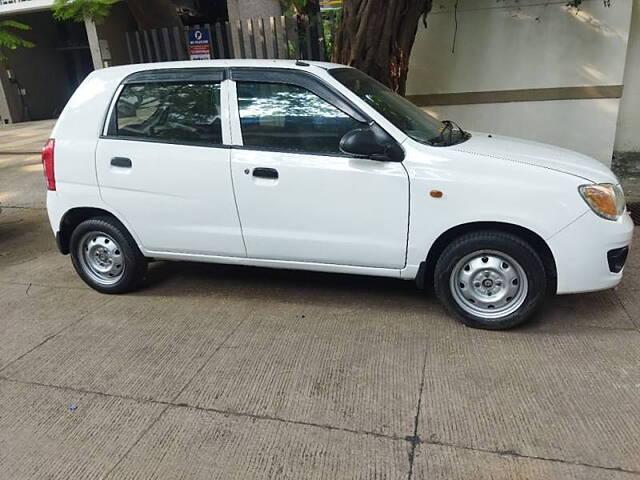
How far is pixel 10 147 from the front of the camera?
541 inches

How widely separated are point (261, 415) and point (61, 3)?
7735mm

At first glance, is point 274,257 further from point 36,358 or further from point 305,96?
point 36,358

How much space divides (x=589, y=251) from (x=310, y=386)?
1.98m

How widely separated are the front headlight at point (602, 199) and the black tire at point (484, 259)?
1.53 feet

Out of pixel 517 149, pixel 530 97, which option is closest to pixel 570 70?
pixel 530 97

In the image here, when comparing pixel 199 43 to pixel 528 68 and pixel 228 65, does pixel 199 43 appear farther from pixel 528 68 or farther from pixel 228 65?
pixel 528 68

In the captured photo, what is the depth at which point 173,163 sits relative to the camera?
413cm

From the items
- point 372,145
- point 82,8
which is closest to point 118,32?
point 82,8

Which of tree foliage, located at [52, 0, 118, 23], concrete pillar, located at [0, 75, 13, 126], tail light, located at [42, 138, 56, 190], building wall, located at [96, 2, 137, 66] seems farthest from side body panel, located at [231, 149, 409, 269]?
concrete pillar, located at [0, 75, 13, 126]

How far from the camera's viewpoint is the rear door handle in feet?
14.0

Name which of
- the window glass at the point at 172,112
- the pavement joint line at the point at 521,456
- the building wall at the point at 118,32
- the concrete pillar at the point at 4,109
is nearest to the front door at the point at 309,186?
the window glass at the point at 172,112

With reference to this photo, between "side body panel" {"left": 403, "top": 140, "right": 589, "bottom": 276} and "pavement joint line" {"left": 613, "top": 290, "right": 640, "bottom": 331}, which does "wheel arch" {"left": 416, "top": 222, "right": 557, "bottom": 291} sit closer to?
"side body panel" {"left": 403, "top": 140, "right": 589, "bottom": 276}

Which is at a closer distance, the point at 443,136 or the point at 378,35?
the point at 443,136

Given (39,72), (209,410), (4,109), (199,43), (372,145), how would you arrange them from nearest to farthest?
(209,410) → (372,145) → (199,43) → (4,109) → (39,72)
